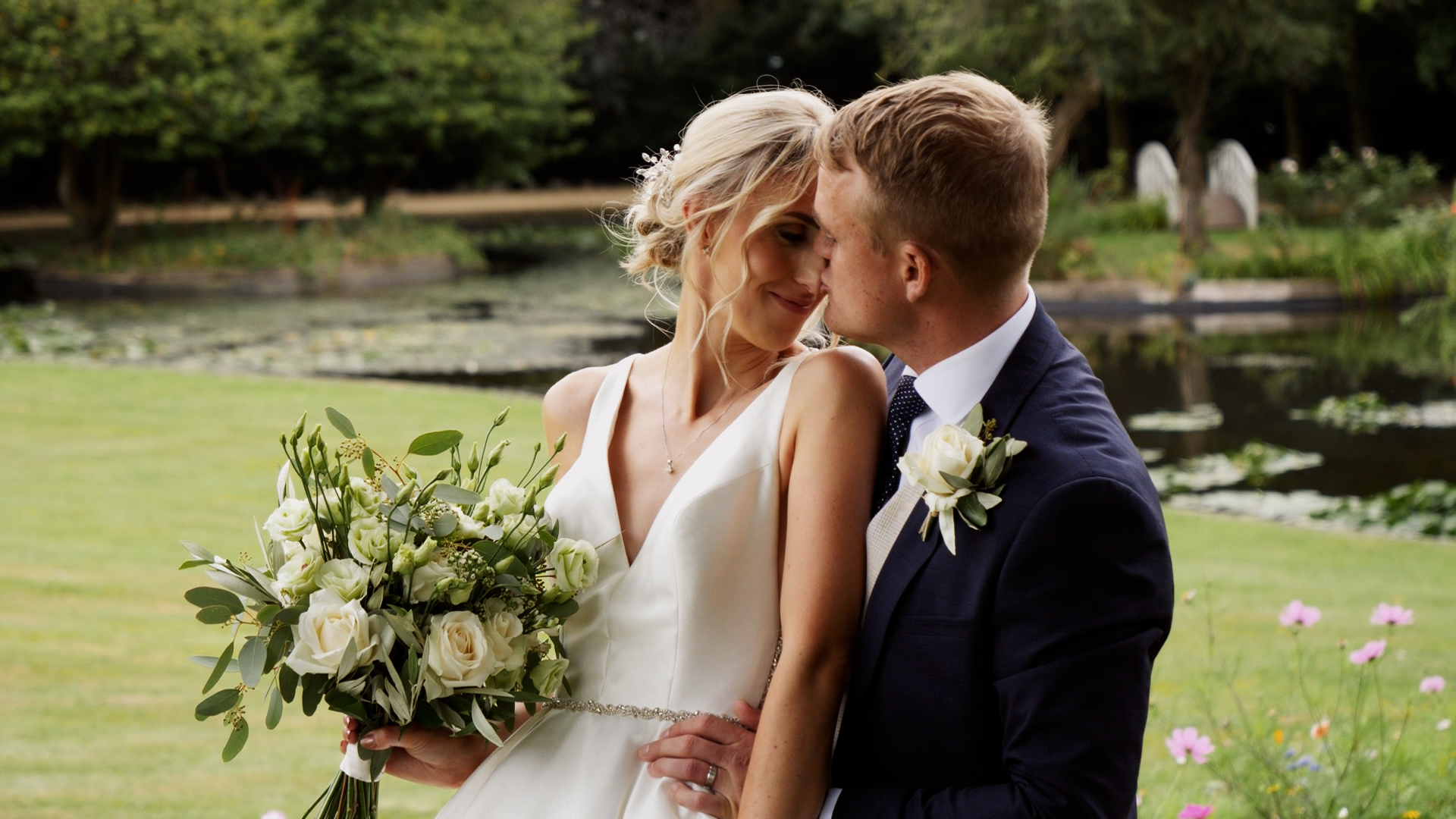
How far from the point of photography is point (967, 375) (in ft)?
6.57

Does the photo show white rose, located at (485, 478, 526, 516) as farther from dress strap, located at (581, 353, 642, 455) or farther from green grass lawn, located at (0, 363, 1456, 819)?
green grass lawn, located at (0, 363, 1456, 819)

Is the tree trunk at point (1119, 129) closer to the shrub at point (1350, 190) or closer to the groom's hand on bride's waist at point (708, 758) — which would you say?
the shrub at point (1350, 190)

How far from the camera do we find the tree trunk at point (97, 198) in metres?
22.9

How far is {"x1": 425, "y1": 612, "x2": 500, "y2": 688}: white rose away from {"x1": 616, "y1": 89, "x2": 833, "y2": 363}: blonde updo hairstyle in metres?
0.68

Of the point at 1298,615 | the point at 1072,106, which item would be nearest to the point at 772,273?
the point at 1298,615

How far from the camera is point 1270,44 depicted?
20281mm

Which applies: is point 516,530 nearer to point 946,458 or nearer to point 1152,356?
point 946,458

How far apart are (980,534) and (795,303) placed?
592mm

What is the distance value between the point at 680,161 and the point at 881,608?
853 millimetres

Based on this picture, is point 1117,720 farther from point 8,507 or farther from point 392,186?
point 392,186

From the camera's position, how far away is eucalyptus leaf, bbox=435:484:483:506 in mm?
2100

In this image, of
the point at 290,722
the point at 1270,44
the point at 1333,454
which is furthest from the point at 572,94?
the point at 290,722

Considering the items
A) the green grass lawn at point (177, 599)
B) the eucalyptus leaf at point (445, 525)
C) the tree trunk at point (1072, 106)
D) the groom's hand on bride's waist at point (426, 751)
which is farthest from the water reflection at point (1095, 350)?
the eucalyptus leaf at point (445, 525)

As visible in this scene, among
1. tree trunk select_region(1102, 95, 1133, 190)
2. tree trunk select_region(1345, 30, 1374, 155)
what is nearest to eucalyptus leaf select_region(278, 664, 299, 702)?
tree trunk select_region(1102, 95, 1133, 190)
